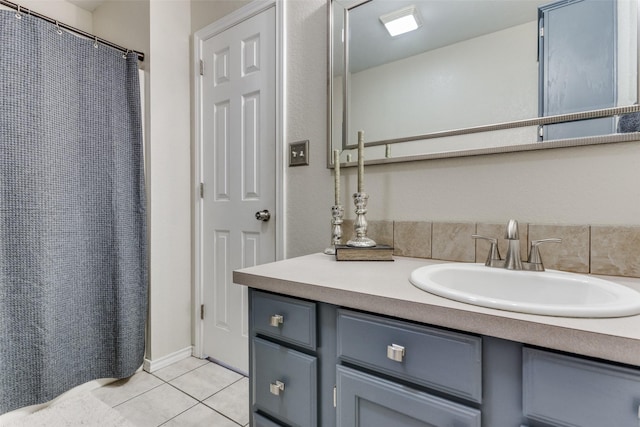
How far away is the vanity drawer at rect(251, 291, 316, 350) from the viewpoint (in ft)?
2.59

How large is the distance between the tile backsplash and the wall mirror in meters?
0.25

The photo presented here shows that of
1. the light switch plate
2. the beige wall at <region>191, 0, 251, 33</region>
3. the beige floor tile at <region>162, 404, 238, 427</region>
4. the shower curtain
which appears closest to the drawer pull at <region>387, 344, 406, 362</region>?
the light switch plate

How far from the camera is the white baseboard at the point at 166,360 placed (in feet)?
5.94

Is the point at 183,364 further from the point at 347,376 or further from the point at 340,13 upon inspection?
the point at 340,13

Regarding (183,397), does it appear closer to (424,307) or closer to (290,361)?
(290,361)

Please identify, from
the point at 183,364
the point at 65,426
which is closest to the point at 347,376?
the point at 65,426

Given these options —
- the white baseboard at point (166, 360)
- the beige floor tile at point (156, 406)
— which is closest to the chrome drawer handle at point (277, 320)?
the beige floor tile at point (156, 406)

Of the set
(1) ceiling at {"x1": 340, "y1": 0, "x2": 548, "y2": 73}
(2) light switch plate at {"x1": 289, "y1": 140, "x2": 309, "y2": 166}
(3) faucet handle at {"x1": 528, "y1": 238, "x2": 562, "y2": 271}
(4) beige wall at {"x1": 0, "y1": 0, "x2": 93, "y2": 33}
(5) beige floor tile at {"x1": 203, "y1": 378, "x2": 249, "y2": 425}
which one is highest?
(4) beige wall at {"x1": 0, "y1": 0, "x2": 93, "y2": 33}

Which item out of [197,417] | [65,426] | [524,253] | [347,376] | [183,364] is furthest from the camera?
[183,364]

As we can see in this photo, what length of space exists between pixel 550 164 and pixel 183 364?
7.03ft

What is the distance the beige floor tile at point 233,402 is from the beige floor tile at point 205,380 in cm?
5

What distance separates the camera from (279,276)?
849 mm

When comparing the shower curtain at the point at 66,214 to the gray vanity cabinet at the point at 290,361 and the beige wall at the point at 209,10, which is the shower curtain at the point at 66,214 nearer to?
the beige wall at the point at 209,10

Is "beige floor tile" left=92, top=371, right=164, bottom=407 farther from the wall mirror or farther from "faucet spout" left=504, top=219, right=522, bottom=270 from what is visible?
"faucet spout" left=504, top=219, right=522, bottom=270
